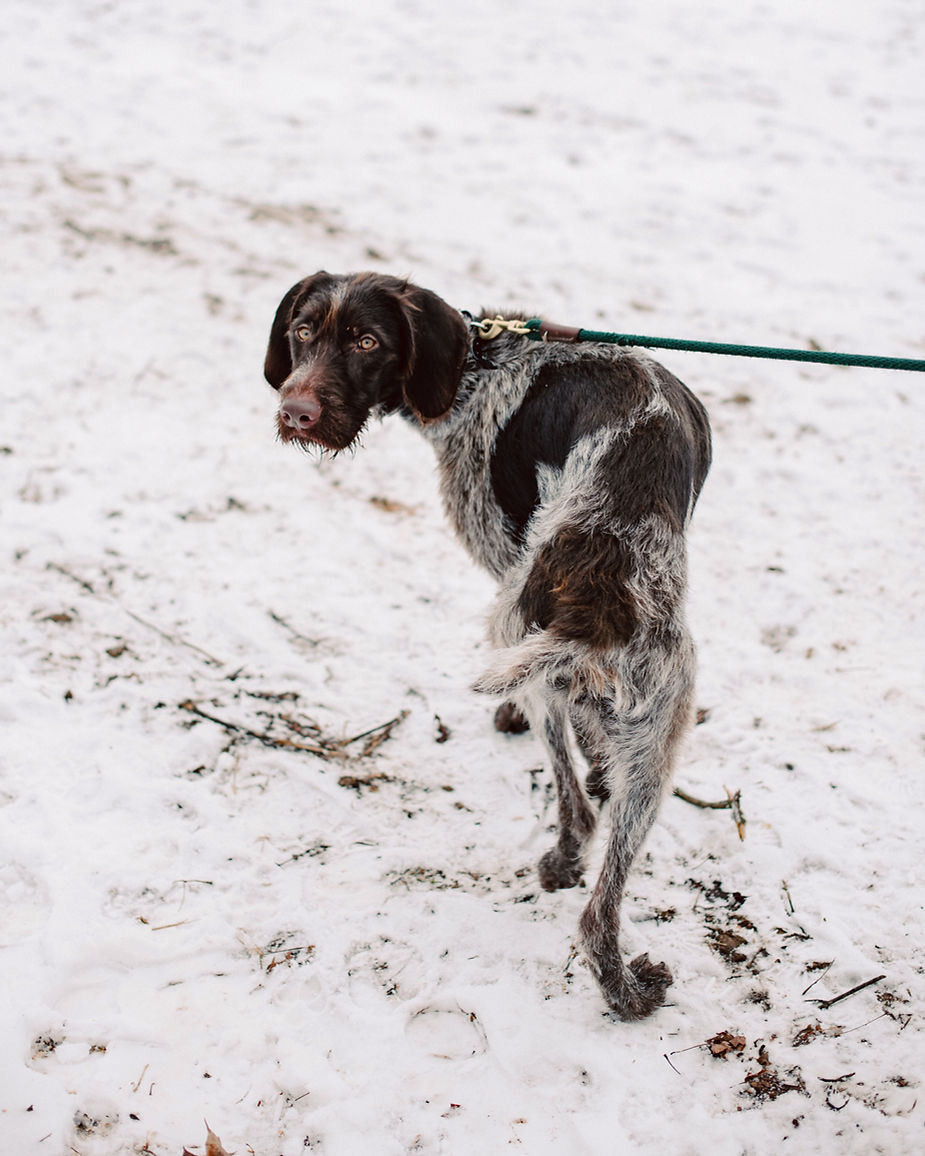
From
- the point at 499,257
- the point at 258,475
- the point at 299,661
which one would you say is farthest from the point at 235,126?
the point at 299,661

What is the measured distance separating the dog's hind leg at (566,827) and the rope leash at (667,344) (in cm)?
113

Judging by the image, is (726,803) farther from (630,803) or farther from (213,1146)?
(213,1146)

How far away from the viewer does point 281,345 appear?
2.76 m

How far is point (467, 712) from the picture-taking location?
3.23 m

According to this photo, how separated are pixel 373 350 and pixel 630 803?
1450 mm

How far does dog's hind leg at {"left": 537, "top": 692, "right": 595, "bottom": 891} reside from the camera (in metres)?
2.64

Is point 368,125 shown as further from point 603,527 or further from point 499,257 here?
point 603,527

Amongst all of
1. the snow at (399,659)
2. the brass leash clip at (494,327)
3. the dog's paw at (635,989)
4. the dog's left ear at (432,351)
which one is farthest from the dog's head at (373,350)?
the dog's paw at (635,989)

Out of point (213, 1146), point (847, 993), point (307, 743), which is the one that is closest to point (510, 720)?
point (307, 743)

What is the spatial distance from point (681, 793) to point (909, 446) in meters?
2.51

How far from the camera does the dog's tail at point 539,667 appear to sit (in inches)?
77.4

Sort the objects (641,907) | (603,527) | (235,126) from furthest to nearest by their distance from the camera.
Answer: (235,126), (641,907), (603,527)

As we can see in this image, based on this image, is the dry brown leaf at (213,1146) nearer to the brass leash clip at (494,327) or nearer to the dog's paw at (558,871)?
the dog's paw at (558,871)

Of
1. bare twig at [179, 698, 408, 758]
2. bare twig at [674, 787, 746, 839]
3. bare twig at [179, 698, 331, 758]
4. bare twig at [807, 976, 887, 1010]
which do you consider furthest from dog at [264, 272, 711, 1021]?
bare twig at [179, 698, 331, 758]
